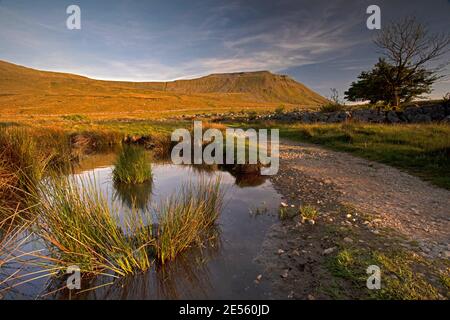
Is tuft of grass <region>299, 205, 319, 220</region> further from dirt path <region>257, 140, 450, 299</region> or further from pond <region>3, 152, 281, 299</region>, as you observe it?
pond <region>3, 152, 281, 299</region>

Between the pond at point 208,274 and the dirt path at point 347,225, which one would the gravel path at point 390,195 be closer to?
the dirt path at point 347,225

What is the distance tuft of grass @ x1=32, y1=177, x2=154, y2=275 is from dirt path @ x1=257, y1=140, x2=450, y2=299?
76.6 inches

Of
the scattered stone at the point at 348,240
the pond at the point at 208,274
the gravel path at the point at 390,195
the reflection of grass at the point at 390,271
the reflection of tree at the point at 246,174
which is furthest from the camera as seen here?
the reflection of tree at the point at 246,174

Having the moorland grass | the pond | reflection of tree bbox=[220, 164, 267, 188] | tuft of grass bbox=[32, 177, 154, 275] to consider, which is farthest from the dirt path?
tuft of grass bbox=[32, 177, 154, 275]

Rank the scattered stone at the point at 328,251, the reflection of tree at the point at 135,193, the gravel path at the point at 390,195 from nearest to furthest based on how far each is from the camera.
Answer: the scattered stone at the point at 328,251 < the gravel path at the point at 390,195 < the reflection of tree at the point at 135,193

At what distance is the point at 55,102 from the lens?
86625 millimetres

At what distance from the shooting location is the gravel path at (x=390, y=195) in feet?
14.3

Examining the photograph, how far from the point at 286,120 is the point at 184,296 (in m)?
27.0

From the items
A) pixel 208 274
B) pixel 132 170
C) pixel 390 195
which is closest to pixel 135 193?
pixel 132 170

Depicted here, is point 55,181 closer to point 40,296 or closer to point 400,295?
point 40,296

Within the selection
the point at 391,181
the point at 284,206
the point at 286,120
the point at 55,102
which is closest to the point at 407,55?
the point at 286,120

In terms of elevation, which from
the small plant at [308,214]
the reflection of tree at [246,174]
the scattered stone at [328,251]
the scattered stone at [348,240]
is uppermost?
the reflection of tree at [246,174]

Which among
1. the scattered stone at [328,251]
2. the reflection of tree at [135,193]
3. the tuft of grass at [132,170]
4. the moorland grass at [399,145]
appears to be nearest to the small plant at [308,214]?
the scattered stone at [328,251]

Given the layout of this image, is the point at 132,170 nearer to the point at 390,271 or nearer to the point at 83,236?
the point at 83,236
